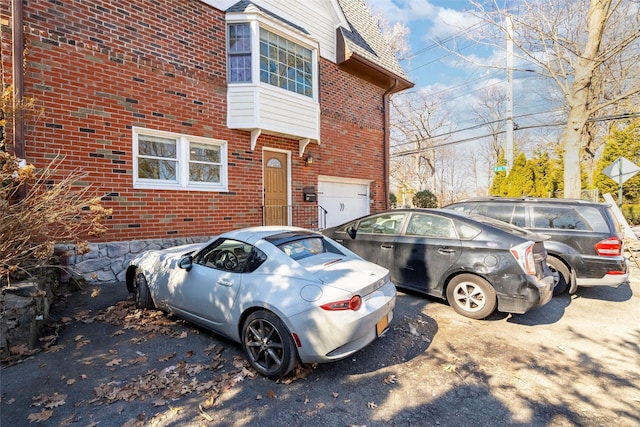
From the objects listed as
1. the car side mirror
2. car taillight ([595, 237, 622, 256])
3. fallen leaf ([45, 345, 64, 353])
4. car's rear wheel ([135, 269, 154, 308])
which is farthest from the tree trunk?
fallen leaf ([45, 345, 64, 353])

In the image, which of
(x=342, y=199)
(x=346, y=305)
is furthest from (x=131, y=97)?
(x=342, y=199)

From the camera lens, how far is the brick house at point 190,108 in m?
5.54

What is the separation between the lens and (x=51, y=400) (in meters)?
2.61

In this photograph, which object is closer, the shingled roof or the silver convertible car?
the silver convertible car

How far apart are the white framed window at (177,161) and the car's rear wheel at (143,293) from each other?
2.56 meters

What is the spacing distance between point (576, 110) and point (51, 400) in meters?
12.2

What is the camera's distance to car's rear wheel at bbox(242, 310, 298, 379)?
2.80 m

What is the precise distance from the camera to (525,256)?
407cm

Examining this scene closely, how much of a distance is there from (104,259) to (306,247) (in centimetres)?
443

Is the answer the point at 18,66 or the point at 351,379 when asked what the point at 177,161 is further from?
the point at 351,379

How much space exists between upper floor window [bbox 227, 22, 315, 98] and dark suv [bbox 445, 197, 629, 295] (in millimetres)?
6244

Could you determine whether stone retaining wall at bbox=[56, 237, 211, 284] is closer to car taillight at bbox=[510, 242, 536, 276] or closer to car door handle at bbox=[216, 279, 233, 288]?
car door handle at bbox=[216, 279, 233, 288]

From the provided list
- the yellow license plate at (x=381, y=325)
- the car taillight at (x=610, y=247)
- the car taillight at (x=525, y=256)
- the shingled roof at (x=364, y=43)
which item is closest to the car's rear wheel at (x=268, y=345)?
the yellow license plate at (x=381, y=325)

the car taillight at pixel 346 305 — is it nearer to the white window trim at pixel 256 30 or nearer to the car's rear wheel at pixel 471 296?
the car's rear wheel at pixel 471 296
